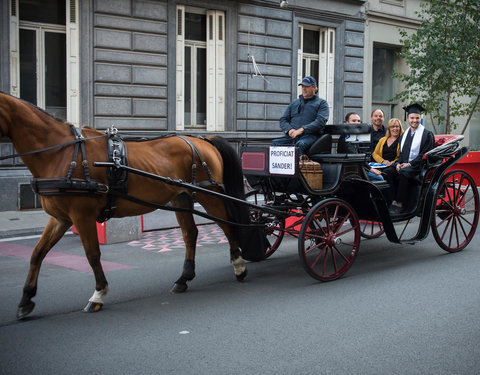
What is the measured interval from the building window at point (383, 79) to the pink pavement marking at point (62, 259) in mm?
14811

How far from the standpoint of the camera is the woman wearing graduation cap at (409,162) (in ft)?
25.2

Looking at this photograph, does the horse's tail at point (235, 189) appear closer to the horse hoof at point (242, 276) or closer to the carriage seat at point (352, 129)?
the horse hoof at point (242, 276)

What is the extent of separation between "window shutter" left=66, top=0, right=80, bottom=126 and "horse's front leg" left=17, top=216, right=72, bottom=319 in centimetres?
835

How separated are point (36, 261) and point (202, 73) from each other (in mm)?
11137

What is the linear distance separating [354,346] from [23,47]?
11193mm

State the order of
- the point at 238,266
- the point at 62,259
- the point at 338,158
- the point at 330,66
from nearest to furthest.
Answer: the point at 238,266 → the point at 338,158 → the point at 62,259 → the point at 330,66

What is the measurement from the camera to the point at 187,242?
246 inches

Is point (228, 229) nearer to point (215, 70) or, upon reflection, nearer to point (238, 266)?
point (238, 266)

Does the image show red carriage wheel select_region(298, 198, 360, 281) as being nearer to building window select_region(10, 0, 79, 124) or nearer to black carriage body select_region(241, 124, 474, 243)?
black carriage body select_region(241, 124, 474, 243)

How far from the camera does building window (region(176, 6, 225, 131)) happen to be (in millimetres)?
15219

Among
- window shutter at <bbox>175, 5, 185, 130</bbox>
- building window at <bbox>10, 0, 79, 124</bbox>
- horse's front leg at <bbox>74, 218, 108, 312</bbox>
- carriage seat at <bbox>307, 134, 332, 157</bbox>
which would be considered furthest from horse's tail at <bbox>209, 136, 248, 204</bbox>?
window shutter at <bbox>175, 5, 185, 130</bbox>

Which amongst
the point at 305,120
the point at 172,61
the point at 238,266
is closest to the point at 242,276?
the point at 238,266

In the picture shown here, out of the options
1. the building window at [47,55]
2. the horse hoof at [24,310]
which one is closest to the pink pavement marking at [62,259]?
the horse hoof at [24,310]

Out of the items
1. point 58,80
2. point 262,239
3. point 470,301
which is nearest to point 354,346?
point 470,301
